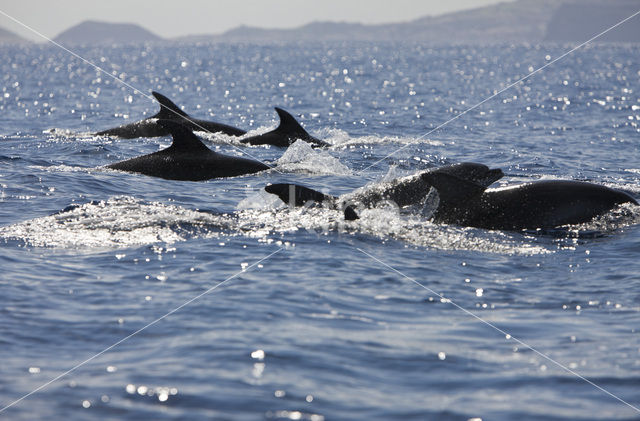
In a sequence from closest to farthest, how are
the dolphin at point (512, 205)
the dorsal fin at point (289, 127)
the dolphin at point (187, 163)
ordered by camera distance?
the dolphin at point (512, 205) → the dolphin at point (187, 163) → the dorsal fin at point (289, 127)

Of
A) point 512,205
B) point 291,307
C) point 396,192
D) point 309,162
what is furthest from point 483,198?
point 309,162

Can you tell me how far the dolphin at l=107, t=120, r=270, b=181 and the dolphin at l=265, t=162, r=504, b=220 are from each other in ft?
12.9

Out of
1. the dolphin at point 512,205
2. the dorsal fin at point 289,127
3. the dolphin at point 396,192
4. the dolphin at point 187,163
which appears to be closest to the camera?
the dolphin at point 512,205

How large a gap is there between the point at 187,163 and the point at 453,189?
6.16 m

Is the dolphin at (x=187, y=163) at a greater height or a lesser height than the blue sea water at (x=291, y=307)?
greater

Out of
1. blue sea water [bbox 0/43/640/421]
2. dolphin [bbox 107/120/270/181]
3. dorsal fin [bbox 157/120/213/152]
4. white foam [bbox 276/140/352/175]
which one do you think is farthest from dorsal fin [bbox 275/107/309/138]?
dorsal fin [bbox 157/120/213/152]

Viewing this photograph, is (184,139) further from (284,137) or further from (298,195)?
(284,137)

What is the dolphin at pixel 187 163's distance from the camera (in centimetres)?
1566

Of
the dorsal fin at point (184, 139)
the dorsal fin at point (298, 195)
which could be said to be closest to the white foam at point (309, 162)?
the dorsal fin at point (184, 139)

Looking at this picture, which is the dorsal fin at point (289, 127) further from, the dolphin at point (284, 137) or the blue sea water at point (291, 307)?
the blue sea water at point (291, 307)

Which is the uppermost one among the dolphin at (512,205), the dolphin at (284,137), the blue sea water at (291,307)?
the dolphin at (284,137)

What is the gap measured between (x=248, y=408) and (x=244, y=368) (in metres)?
0.76

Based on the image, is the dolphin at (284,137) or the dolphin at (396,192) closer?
the dolphin at (396,192)

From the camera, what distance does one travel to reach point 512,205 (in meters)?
11.8
